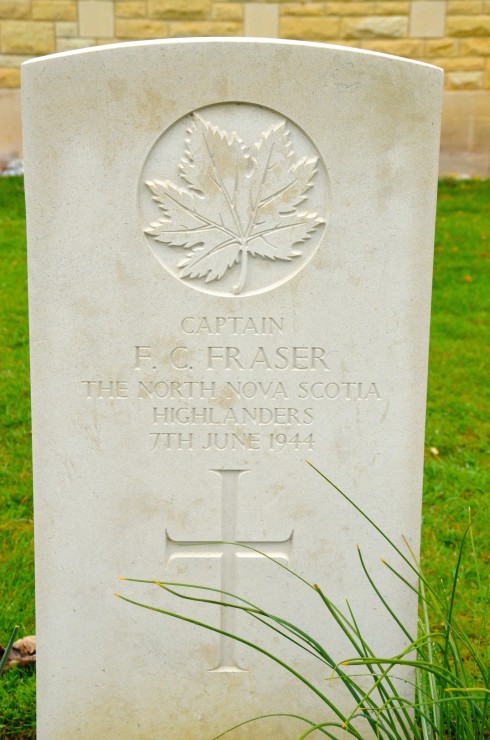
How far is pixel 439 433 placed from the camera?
470 cm

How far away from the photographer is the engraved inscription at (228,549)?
2.55 meters

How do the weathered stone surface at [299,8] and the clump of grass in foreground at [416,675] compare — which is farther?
the weathered stone surface at [299,8]

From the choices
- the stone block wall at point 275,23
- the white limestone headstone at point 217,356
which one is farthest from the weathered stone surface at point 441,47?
the white limestone headstone at point 217,356

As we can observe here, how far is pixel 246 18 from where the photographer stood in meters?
8.98

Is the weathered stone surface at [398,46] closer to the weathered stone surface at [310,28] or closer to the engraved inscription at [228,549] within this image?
the weathered stone surface at [310,28]

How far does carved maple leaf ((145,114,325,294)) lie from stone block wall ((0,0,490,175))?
7108mm

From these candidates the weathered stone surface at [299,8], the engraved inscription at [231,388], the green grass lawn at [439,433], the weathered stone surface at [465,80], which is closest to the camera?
the engraved inscription at [231,388]

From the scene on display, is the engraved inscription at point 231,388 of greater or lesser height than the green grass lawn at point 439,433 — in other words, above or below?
above

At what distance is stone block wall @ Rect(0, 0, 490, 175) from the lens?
353 inches

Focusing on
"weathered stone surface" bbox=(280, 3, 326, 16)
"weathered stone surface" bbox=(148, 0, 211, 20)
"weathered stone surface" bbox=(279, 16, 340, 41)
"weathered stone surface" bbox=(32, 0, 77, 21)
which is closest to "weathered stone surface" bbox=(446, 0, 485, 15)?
"weathered stone surface" bbox=(279, 16, 340, 41)

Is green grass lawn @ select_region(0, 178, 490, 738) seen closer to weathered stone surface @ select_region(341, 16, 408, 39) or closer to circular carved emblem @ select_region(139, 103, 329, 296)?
circular carved emblem @ select_region(139, 103, 329, 296)

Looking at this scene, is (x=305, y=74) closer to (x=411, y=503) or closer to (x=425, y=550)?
(x=411, y=503)

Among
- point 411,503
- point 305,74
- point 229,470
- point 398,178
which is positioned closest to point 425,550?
point 411,503

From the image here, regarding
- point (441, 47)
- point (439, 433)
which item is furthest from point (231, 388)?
point (441, 47)
